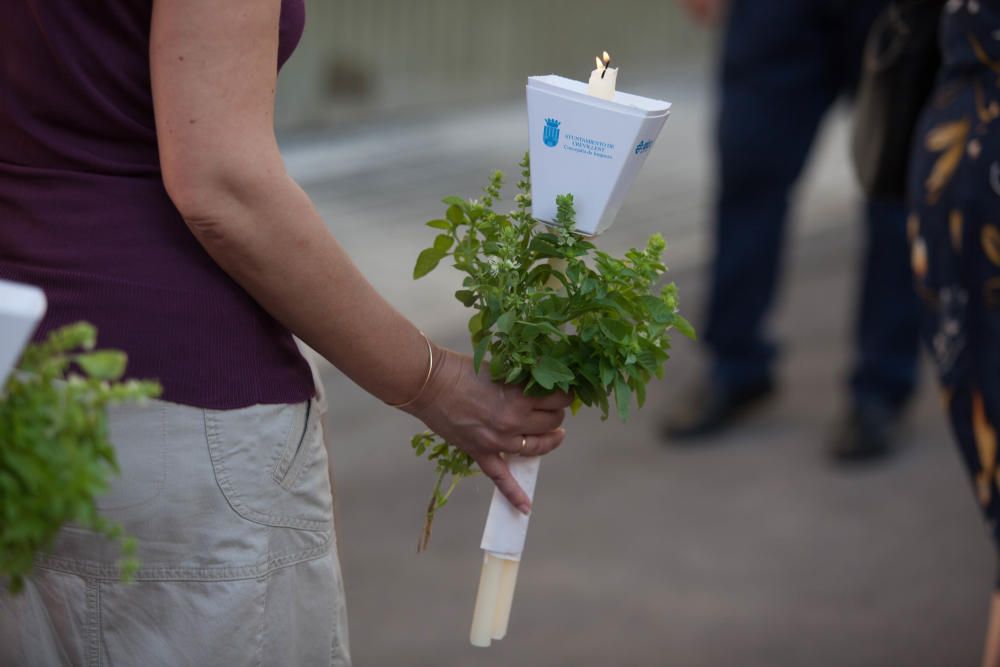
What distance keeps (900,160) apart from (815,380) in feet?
6.68

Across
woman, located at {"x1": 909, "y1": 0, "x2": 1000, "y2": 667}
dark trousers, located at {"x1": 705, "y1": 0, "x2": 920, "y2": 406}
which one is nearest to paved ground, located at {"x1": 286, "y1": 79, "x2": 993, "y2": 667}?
dark trousers, located at {"x1": 705, "y1": 0, "x2": 920, "y2": 406}

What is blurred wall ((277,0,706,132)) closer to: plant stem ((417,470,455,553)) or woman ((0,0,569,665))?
plant stem ((417,470,455,553))

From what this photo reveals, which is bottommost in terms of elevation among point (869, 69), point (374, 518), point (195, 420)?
point (374, 518)

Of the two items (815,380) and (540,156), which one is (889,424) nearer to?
(815,380)

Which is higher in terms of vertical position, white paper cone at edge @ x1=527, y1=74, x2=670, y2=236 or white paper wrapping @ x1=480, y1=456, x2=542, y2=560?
white paper cone at edge @ x1=527, y1=74, x2=670, y2=236

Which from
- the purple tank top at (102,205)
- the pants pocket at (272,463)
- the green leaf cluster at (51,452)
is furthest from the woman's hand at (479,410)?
the green leaf cluster at (51,452)

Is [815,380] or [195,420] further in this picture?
[815,380]

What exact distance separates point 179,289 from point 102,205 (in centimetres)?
11

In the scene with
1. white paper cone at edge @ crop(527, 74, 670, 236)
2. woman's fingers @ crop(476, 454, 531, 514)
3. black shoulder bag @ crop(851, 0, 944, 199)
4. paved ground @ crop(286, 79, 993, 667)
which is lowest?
paved ground @ crop(286, 79, 993, 667)

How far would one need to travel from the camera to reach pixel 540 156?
4.93 feet

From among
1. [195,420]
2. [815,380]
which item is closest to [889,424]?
[815,380]

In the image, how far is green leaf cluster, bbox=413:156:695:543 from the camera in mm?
1486

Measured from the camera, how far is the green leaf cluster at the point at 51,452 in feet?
3.11

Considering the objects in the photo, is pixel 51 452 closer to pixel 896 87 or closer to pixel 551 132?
pixel 551 132
